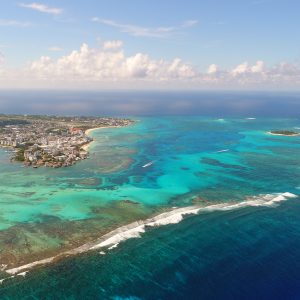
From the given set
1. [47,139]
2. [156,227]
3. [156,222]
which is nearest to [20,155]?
[47,139]

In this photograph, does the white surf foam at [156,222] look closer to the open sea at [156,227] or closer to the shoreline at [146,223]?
the shoreline at [146,223]

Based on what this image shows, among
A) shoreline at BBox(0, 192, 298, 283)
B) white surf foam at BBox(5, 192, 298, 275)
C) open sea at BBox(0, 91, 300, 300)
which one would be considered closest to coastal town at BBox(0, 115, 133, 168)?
open sea at BBox(0, 91, 300, 300)

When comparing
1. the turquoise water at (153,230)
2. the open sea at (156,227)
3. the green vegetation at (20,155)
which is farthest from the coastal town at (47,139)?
the turquoise water at (153,230)

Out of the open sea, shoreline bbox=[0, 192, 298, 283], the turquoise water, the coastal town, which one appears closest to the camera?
the open sea

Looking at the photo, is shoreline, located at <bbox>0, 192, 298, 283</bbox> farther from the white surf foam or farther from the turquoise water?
the turquoise water

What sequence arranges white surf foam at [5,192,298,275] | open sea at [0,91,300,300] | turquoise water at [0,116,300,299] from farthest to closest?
1. white surf foam at [5,192,298,275]
2. turquoise water at [0,116,300,299]
3. open sea at [0,91,300,300]

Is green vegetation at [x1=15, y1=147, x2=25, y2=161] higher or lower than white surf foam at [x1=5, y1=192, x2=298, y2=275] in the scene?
higher
